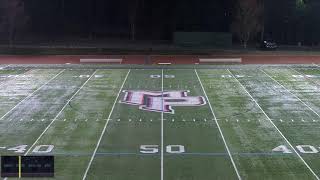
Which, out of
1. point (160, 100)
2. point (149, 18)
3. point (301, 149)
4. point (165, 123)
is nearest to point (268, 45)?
point (149, 18)

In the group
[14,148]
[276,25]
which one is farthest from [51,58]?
[14,148]

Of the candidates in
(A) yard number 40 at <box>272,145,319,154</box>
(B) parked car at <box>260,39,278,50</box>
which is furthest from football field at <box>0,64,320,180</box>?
(B) parked car at <box>260,39,278,50</box>

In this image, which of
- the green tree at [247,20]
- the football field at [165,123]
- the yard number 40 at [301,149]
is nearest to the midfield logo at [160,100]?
the football field at [165,123]

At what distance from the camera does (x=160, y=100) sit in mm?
24406

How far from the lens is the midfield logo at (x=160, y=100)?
2311 cm

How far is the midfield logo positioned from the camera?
2311 centimetres

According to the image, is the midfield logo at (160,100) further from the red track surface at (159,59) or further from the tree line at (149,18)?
the tree line at (149,18)

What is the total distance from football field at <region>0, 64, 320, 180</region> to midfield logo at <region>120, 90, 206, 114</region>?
0.04m

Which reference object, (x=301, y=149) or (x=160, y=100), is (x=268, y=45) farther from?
(x=301, y=149)

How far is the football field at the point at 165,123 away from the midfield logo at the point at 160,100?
42 millimetres

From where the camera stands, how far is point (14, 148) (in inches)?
672

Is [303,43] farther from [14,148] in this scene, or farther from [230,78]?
[14,148]

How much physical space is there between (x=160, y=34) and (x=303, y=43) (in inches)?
464

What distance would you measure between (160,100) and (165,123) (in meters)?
4.02
